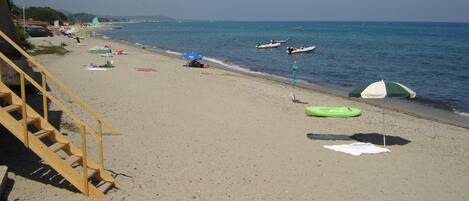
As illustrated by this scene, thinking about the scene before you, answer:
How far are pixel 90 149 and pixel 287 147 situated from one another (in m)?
4.42

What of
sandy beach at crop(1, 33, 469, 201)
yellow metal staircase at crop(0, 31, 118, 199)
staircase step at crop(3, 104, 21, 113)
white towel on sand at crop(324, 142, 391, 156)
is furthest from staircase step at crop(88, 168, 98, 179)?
white towel on sand at crop(324, 142, 391, 156)

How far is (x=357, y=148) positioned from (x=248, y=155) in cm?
281

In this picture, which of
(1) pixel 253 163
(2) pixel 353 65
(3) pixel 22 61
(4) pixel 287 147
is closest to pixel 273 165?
(1) pixel 253 163

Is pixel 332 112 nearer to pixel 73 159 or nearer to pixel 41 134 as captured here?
pixel 73 159

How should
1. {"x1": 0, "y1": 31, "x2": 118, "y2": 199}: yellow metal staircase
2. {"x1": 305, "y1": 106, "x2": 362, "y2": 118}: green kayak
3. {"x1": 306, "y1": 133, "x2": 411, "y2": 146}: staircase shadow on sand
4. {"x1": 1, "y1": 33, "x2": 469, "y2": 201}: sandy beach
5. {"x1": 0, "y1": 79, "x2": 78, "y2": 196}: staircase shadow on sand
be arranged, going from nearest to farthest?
{"x1": 0, "y1": 31, "x2": 118, "y2": 199}: yellow metal staircase
{"x1": 0, "y1": 79, "x2": 78, "y2": 196}: staircase shadow on sand
{"x1": 1, "y1": 33, "x2": 469, "y2": 201}: sandy beach
{"x1": 305, "y1": 106, "x2": 362, "y2": 118}: green kayak
{"x1": 306, "y1": 133, "x2": 411, "y2": 146}: staircase shadow on sand

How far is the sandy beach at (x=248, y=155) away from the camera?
7.87 meters

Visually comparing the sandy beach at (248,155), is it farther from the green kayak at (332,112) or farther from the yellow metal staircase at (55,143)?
the green kayak at (332,112)

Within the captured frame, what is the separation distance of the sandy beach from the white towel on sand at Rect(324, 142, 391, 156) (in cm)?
23

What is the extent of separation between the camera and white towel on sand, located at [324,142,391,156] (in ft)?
35.2

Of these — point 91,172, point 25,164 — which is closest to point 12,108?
point 25,164

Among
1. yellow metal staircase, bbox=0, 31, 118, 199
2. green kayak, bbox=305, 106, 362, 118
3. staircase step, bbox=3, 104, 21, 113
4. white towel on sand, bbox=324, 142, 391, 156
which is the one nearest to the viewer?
yellow metal staircase, bbox=0, 31, 118, 199

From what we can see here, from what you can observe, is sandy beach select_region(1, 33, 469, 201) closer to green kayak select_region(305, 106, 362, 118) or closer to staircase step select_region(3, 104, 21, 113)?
green kayak select_region(305, 106, 362, 118)

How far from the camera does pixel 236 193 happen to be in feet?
25.5

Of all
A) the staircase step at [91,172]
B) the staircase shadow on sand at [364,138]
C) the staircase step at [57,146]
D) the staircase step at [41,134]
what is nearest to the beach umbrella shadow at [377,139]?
the staircase shadow on sand at [364,138]
